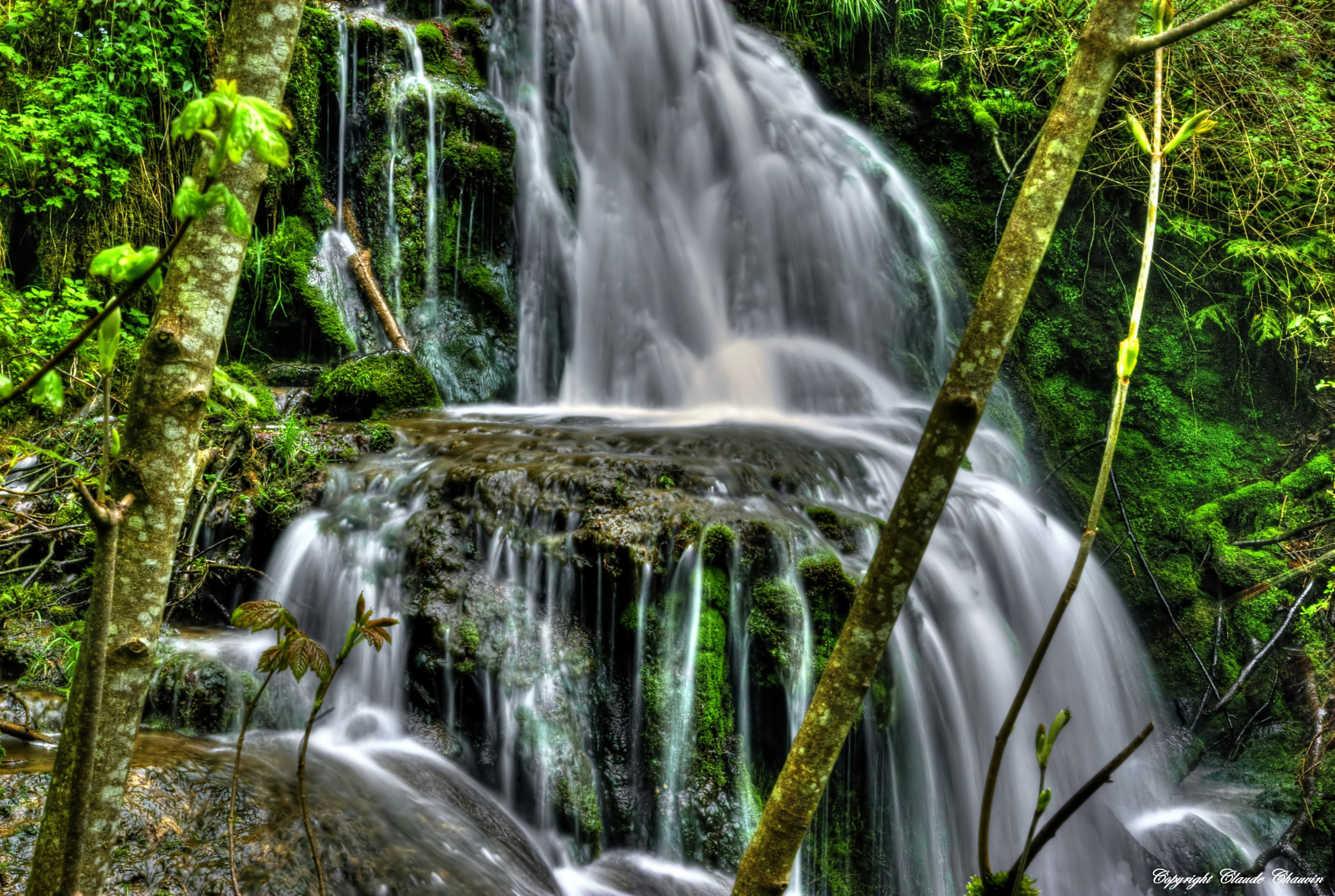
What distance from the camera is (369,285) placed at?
7246mm

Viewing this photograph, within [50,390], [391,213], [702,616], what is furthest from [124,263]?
[391,213]

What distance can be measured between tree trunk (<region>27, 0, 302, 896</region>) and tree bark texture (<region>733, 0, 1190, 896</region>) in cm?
117

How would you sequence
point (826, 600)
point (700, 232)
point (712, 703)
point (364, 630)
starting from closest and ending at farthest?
point (364, 630) < point (712, 703) < point (826, 600) < point (700, 232)

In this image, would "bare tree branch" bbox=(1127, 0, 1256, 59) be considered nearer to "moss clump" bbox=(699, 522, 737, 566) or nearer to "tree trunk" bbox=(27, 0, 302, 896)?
"tree trunk" bbox=(27, 0, 302, 896)

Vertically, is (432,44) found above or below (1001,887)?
above

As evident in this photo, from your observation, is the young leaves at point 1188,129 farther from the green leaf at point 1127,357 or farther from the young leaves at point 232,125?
the young leaves at point 232,125

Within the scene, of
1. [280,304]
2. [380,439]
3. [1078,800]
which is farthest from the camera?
[280,304]

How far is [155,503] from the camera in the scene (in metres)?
1.48

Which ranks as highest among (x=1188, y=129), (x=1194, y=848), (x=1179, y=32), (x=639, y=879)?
(x=1179, y=32)

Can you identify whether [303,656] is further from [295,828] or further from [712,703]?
[712,703]

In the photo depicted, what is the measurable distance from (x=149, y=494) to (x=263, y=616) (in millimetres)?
514

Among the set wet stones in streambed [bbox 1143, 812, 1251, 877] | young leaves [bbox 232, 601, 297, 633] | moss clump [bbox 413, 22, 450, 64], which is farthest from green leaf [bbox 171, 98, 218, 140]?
moss clump [bbox 413, 22, 450, 64]

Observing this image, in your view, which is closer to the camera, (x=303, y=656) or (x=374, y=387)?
(x=303, y=656)

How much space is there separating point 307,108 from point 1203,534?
8574 mm
